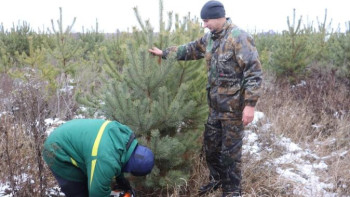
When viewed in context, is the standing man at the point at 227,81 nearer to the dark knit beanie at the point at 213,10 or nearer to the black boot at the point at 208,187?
the dark knit beanie at the point at 213,10

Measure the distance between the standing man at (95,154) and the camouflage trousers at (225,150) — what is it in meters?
1.18

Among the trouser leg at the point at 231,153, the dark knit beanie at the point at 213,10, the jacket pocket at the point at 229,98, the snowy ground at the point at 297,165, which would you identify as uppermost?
the dark knit beanie at the point at 213,10

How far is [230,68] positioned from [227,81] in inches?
5.4

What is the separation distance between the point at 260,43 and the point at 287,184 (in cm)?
976

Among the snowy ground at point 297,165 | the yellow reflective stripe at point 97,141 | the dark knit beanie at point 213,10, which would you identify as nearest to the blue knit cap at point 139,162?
Answer: the yellow reflective stripe at point 97,141

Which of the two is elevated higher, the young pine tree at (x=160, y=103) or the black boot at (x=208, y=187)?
→ the young pine tree at (x=160, y=103)

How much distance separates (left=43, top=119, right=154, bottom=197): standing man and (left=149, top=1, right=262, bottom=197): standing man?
117cm

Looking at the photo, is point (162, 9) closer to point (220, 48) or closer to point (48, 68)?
point (220, 48)

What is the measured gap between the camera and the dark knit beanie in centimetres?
337

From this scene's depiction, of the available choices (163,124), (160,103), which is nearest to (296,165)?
(163,124)

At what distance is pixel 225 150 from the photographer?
11.7 feet

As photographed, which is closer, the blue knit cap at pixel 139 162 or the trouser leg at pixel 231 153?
the blue knit cap at pixel 139 162

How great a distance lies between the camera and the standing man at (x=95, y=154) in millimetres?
2408

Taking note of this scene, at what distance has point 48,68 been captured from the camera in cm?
675
